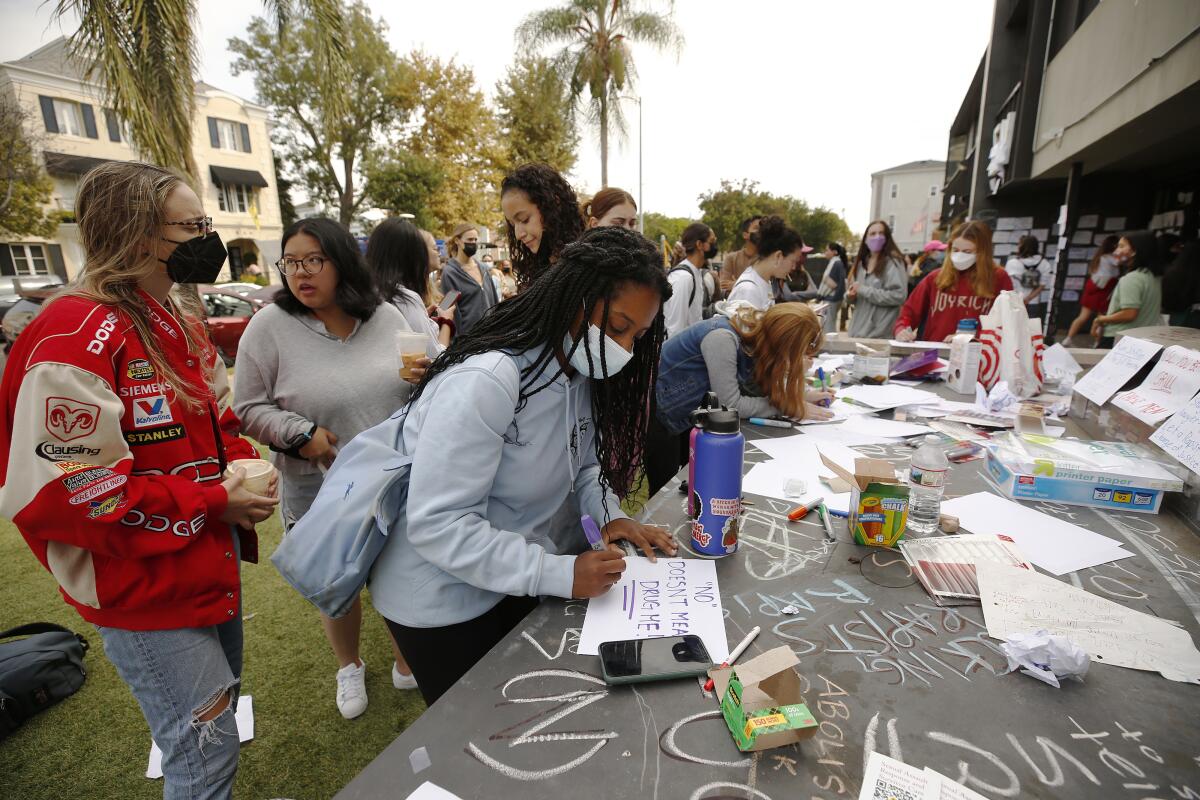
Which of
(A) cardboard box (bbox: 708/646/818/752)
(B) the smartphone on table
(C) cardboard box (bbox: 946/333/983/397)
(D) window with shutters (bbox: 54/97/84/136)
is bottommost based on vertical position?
(B) the smartphone on table

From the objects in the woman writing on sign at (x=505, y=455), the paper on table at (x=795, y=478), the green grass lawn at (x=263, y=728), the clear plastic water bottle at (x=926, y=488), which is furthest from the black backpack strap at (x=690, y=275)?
the green grass lawn at (x=263, y=728)

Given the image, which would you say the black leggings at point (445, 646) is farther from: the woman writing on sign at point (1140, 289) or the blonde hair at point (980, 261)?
the woman writing on sign at point (1140, 289)

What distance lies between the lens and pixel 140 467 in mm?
1312

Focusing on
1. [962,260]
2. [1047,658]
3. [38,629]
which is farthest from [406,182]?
[1047,658]

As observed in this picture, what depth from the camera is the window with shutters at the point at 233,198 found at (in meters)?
24.9

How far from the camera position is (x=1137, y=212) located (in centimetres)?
951

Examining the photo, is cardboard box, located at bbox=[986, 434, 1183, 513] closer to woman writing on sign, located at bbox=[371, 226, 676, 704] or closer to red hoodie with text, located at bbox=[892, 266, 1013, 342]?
woman writing on sign, located at bbox=[371, 226, 676, 704]

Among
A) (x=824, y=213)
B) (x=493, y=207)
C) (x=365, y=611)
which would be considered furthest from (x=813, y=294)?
(x=824, y=213)

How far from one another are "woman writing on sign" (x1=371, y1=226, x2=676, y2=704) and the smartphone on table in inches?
6.1

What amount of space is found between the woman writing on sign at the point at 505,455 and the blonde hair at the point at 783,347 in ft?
4.63

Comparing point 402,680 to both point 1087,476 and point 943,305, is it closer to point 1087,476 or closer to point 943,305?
point 1087,476

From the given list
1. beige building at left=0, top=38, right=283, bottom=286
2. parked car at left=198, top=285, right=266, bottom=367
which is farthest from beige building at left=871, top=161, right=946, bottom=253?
parked car at left=198, top=285, right=266, bottom=367

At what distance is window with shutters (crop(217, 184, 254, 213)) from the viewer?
24891 mm

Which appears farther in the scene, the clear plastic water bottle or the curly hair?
the curly hair
